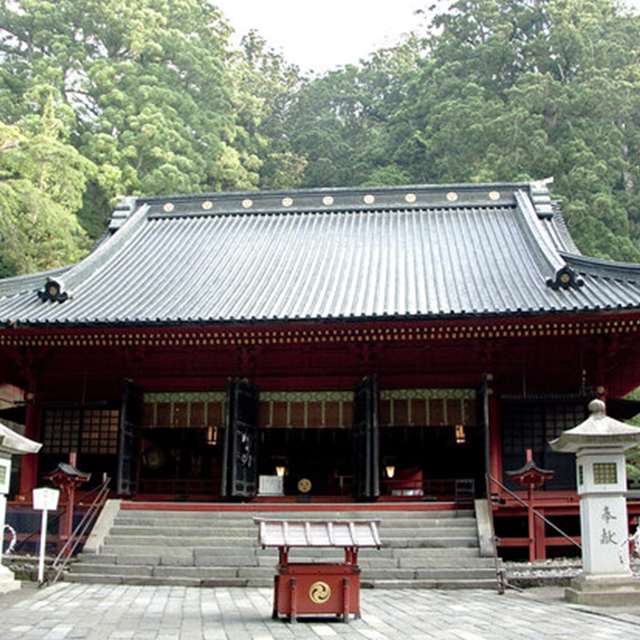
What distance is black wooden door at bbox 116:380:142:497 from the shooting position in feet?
55.1

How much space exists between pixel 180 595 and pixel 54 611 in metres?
2.19

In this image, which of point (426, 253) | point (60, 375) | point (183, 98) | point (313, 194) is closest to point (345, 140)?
point (183, 98)

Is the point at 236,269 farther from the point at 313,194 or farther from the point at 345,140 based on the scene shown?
the point at 345,140

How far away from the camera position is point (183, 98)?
1729 inches

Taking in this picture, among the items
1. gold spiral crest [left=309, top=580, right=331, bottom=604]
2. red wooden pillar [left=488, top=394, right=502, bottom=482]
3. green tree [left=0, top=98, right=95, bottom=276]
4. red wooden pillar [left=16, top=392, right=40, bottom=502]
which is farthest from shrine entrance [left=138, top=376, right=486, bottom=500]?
green tree [left=0, top=98, right=95, bottom=276]

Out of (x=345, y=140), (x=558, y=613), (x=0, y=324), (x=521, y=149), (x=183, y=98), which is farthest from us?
(x=345, y=140)

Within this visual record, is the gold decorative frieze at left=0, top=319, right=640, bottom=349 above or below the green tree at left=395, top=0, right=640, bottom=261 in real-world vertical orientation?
below

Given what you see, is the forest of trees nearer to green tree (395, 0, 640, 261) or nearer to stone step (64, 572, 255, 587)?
green tree (395, 0, 640, 261)

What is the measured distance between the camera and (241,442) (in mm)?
17109

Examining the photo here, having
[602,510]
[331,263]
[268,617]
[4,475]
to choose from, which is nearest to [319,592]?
[268,617]

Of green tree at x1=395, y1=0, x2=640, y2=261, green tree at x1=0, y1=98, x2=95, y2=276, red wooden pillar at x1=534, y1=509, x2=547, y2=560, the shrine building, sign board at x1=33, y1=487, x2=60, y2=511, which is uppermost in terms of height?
green tree at x1=395, y1=0, x2=640, y2=261

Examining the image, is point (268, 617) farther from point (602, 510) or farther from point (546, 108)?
point (546, 108)

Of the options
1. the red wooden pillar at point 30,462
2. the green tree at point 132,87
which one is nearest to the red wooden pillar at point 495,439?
the red wooden pillar at point 30,462

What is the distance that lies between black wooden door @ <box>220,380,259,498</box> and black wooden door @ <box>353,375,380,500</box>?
2.21 metres
